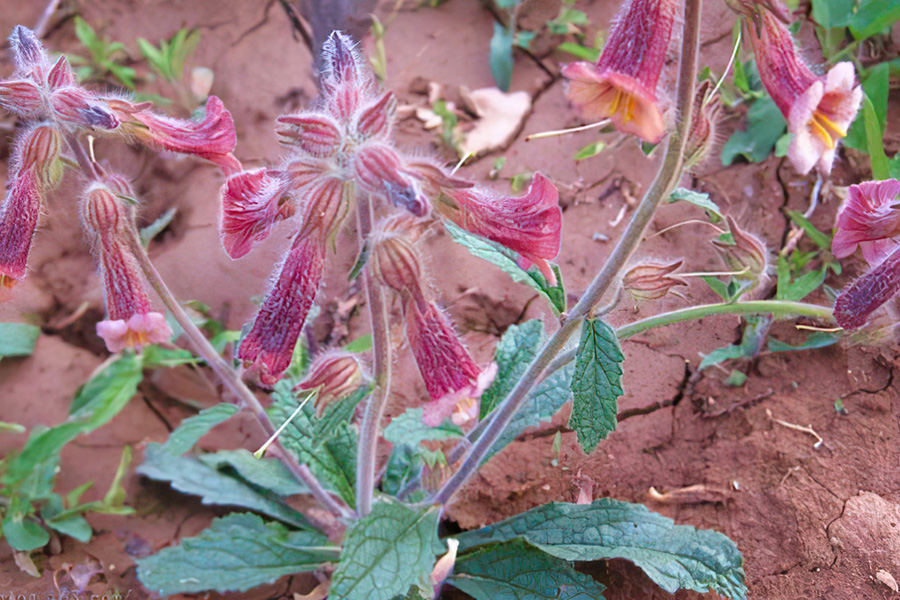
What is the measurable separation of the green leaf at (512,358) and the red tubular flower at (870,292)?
785 millimetres

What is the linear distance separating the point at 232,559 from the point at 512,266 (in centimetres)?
119

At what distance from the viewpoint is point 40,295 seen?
2.74 m

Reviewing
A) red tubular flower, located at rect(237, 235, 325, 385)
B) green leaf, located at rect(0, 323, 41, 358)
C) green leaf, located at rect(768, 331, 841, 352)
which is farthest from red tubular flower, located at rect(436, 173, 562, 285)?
green leaf, located at rect(0, 323, 41, 358)

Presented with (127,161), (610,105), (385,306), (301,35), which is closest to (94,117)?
(385,306)

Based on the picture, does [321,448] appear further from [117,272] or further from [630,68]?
[630,68]

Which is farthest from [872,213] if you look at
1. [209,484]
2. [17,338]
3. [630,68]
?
[17,338]

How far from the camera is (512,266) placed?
60.9 inches

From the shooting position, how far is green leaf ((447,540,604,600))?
155 centimetres

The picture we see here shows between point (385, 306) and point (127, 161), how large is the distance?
2.36m

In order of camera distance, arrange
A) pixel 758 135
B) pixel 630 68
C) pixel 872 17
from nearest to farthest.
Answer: pixel 630 68, pixel 872 17, pixel 758 135

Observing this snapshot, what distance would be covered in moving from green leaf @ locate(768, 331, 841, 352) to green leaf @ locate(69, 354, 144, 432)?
84.2 inches

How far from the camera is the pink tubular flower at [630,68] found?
0.98 m

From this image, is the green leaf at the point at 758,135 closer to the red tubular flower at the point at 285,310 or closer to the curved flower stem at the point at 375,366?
the curved flower stem at the point at 375,366

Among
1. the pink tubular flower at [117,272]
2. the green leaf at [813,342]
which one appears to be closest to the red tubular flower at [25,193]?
the pink tubular flower at [117,272]
